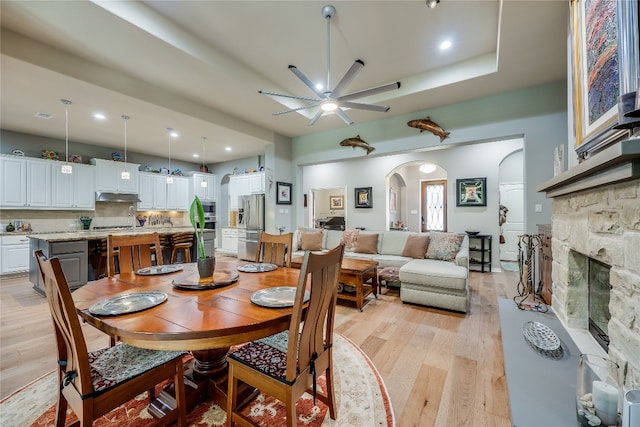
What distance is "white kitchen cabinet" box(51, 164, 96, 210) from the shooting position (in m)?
5.38

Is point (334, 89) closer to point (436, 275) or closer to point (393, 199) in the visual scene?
point (436, 275)

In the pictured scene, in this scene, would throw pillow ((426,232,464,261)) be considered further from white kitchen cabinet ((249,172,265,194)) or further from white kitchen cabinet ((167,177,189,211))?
white kitchen cabinet ((167,177,189,211))

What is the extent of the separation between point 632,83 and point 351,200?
6.32 metres

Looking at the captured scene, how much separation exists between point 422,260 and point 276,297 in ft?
10.2

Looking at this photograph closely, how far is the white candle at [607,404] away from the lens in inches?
40.0

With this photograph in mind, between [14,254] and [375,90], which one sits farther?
[14,254]

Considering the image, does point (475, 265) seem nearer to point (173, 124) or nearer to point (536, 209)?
point (536, 209)

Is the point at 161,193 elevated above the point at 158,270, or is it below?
above

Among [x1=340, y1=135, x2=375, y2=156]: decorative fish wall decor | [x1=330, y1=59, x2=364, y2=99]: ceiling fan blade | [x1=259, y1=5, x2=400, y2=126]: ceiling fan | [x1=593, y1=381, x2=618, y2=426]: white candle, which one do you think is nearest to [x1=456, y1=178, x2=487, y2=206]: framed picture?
[x1=340, y1=135, x2=375, y2=156]: decorative fish wall decor

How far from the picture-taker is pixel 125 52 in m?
2.75

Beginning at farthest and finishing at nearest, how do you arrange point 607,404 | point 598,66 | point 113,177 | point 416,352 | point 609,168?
point 113,177 → point 416,352 → point 598,66 → point 609,168 → point 607,404

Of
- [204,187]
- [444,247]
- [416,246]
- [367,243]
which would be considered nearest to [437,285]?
[444,247]

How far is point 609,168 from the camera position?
3.68ft

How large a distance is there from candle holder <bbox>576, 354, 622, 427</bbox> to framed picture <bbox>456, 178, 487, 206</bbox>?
16.6ft
